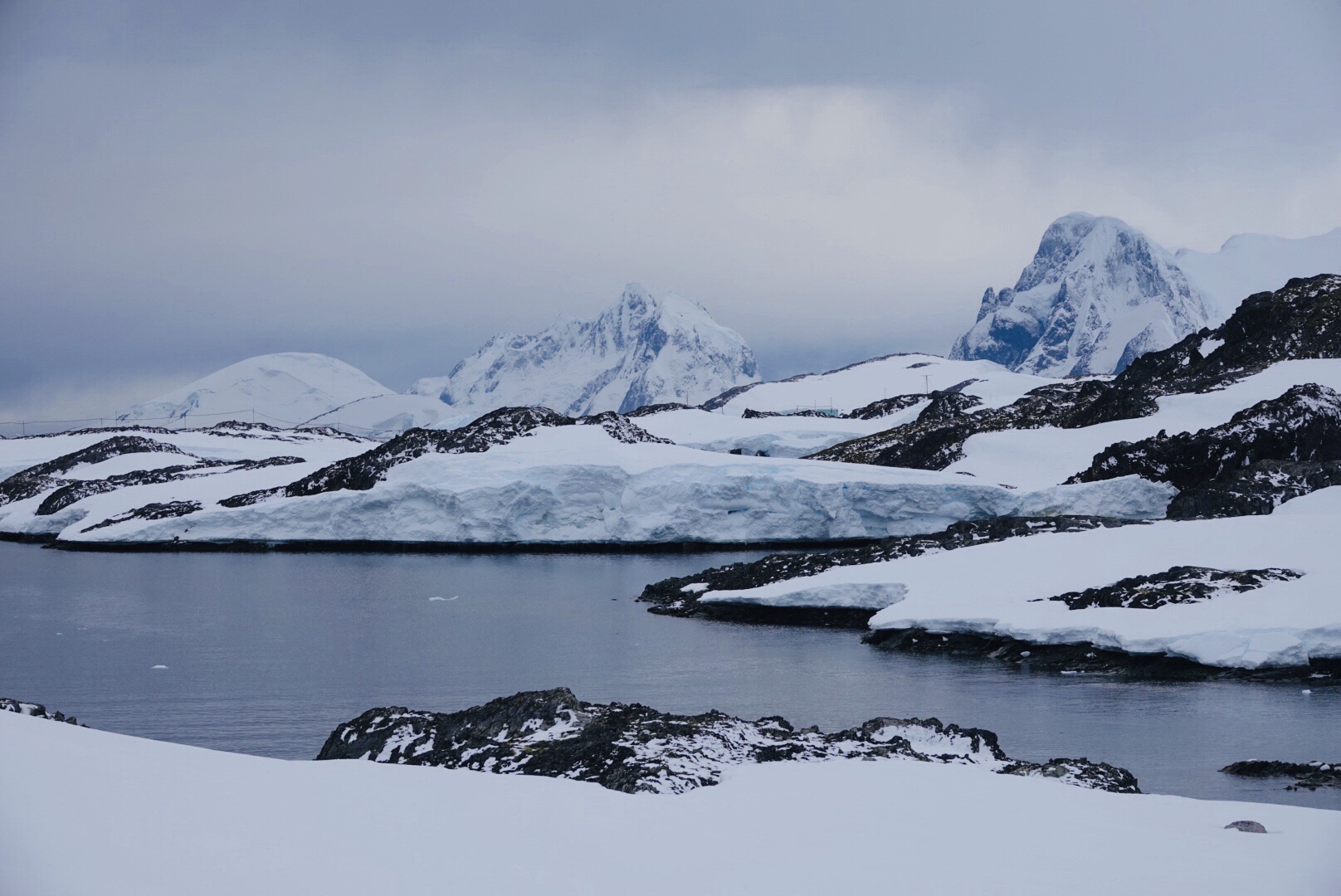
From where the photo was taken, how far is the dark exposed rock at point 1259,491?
26375 mm

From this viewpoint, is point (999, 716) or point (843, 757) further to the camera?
point (999, 716)

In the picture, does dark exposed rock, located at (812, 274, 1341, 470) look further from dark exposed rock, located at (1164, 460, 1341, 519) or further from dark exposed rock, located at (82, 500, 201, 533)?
dark exposed rock, located at (82, 500, 201, 533)

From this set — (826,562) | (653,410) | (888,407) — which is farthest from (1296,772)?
(653,410)

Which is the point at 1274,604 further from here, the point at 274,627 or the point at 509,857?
the point at 274,627

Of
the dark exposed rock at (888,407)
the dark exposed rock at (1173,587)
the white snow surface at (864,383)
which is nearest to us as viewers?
the dark exposed rock at (1173,587)

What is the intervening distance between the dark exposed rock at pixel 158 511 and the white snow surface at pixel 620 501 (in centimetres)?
187

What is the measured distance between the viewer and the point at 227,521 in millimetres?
45250

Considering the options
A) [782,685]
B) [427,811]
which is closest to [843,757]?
[427,811]

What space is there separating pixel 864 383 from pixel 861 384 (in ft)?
1.94

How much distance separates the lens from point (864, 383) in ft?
374

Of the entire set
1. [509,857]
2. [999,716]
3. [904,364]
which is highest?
[904,364]

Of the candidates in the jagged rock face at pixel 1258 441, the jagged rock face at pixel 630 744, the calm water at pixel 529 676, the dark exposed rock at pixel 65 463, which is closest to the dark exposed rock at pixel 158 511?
the calm water at pixel 529 676

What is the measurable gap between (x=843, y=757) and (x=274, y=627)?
18.0m

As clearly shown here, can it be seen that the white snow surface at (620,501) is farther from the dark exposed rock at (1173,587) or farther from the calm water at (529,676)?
the dark exposed rock at (1173,587)
